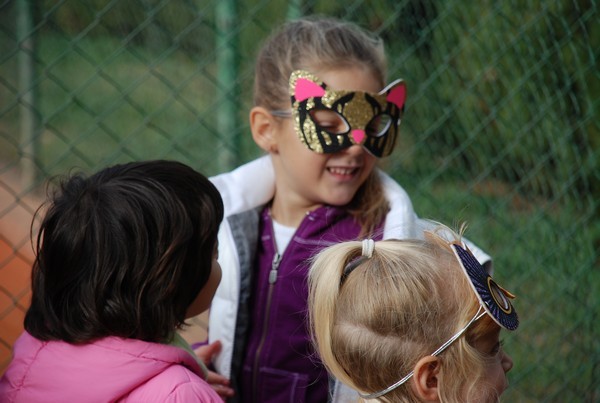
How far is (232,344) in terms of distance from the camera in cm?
235

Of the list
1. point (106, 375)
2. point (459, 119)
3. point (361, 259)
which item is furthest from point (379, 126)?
point (459, 119)

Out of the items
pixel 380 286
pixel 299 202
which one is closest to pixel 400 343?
pixel 380 286

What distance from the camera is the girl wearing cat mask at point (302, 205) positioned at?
7.54 ft

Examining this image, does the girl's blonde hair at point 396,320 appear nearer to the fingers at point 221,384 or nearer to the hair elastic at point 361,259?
the hair elastic at point 361,259

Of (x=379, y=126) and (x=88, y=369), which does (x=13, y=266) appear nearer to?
(x=379, y=126)

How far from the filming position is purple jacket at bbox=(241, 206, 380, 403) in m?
2.29

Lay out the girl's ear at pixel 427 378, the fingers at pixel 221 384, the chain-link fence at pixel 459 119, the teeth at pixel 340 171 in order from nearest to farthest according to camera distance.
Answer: the girl's ear at pixel 427 378
the fingers at pixel 221 384
the teeth at pixel 340 171
the chain-link fence at pixel 459 119

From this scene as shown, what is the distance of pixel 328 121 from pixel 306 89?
11 centimetres

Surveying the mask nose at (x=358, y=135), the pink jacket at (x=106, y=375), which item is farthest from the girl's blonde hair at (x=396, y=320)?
the mask nose at (x=358, y=135)

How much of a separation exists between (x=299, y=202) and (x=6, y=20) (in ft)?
7.12

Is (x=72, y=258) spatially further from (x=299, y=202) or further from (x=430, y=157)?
(x=430, y=157)

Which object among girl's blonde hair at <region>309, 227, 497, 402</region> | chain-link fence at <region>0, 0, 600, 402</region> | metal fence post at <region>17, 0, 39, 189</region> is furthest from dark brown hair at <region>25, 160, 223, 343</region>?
chain-link fence at <region>0, 0, 600, 402</region>

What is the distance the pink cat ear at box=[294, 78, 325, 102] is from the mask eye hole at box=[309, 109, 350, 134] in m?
0.05

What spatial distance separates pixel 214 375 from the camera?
2279mm
